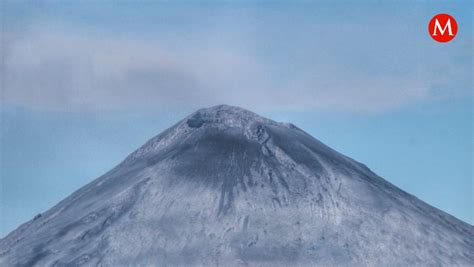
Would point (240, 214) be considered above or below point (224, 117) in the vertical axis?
below

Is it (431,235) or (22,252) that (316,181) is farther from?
(22,252)

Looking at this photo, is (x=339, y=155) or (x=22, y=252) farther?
(x=339, y=155)

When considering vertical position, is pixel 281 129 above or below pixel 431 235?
above

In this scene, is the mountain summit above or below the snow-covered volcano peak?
below

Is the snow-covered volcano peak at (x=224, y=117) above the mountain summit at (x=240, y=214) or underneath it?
above

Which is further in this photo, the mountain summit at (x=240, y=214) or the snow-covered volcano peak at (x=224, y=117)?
the snow-covered volcano peak at (x=224, y=117)

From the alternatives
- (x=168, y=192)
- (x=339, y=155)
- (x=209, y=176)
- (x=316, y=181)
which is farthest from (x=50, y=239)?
(x=339, y=155)

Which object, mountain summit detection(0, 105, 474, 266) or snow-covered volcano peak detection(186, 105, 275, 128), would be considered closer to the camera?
mountain summit detection(0, 105, 474, 266)

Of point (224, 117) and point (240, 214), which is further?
point (224, 117)
